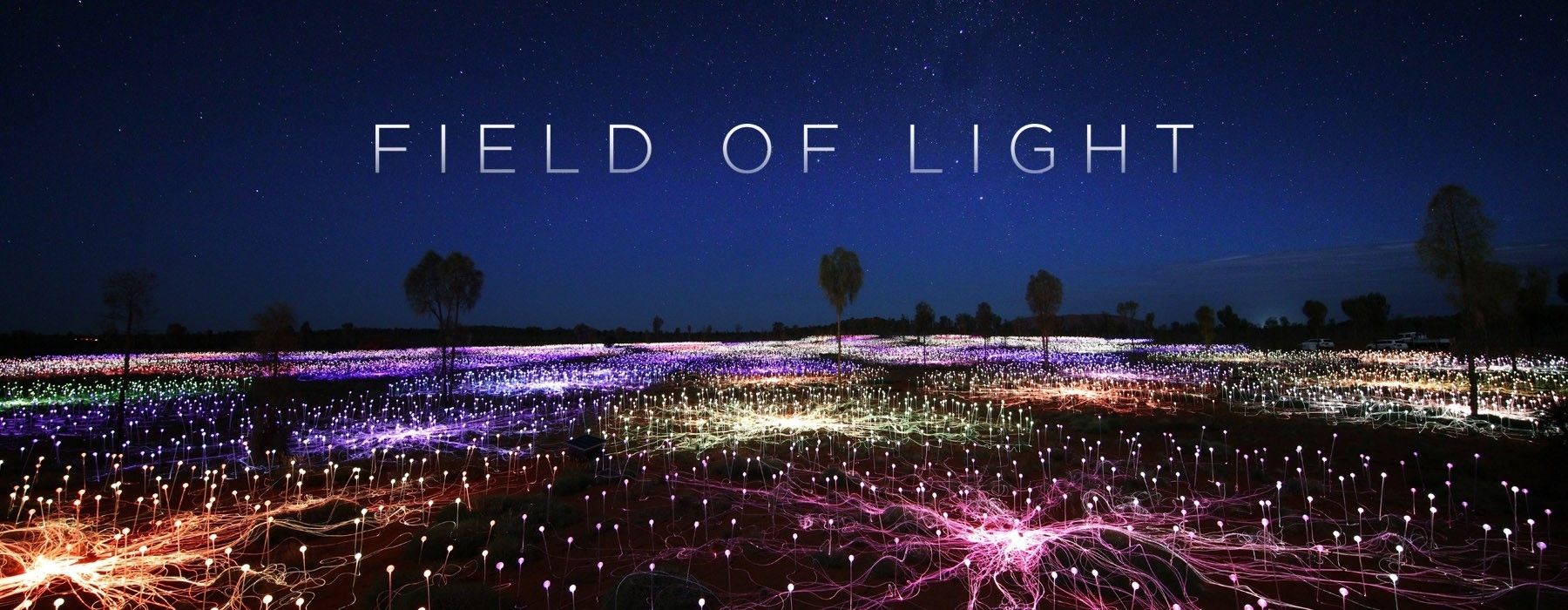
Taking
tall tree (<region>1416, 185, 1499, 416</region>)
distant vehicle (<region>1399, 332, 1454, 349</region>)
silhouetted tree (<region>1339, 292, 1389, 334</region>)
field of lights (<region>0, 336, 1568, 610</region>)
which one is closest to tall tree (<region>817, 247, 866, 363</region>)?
field of lights (<region>0, 336, 1568, 610</region>)

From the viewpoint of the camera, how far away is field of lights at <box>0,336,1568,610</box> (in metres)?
5.95

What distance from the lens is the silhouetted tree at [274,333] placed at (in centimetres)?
1855

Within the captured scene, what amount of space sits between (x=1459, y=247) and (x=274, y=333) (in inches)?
1159

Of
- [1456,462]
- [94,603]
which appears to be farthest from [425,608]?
[1456,462]

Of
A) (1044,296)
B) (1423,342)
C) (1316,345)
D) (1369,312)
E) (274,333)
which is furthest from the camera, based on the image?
(1369,312)

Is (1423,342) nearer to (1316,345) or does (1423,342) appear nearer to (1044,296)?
(1316,345)

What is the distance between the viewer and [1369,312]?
193ft

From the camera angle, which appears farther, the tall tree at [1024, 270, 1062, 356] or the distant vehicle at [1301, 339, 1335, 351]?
the distant vehicle at [1301, 339, 1335, 351]

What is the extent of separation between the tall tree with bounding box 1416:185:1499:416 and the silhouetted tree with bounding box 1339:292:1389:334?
5431 centimetres

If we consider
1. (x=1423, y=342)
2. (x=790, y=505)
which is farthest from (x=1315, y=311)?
(x=790, y=505)

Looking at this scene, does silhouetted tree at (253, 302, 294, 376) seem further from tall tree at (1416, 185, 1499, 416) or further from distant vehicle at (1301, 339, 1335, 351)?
distant vehicle at (1301, 339, 1335, 351)

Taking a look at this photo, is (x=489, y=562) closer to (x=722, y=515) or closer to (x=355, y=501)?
(x=722, y=515)

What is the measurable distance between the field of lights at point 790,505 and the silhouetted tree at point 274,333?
175cm

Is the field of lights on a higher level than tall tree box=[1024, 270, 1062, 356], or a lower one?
lower
